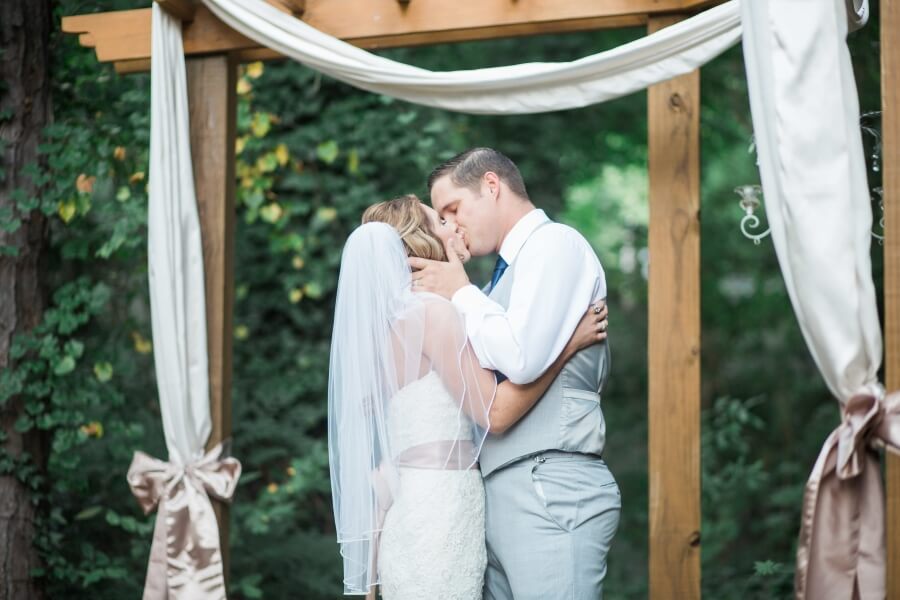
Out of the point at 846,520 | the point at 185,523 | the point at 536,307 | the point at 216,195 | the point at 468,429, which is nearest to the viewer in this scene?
the point at 846,520

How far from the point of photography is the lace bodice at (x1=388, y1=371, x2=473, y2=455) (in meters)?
2.69

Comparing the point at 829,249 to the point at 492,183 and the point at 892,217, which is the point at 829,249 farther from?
the point at 492,183

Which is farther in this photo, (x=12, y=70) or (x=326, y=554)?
(x=326, y=554)

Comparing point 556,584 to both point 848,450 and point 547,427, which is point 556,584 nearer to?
point 547,427

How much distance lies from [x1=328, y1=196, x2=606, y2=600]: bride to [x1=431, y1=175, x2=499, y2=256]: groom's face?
36cm

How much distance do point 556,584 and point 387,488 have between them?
515 millimetres

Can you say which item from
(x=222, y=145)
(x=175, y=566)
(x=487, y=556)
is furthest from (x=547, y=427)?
(x=222, y=145)

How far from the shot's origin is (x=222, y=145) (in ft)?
12.1

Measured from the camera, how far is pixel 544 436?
106 inches

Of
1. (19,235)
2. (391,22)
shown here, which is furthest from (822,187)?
(19,235)

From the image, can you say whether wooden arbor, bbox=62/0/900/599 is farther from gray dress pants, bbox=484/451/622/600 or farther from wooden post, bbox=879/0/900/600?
wooden post, bbox=879/0/900/600

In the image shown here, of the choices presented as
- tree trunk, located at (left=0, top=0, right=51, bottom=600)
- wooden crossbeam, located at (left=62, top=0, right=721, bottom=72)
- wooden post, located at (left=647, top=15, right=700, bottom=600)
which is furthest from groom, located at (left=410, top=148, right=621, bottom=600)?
tree trunk, located at (left=0, top=0, right=51, bottom=600)

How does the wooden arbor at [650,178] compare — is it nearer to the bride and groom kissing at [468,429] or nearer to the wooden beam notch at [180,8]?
the wooden beam notch at [180,8]

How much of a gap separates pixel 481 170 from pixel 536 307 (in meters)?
0.61
